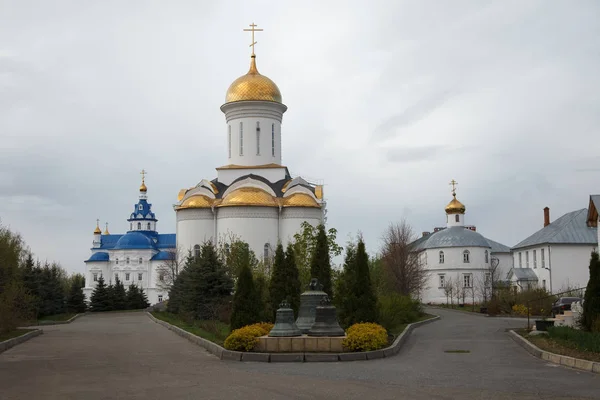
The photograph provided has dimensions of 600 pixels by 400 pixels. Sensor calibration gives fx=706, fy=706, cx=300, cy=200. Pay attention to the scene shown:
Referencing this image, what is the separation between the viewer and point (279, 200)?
46438 millimetres

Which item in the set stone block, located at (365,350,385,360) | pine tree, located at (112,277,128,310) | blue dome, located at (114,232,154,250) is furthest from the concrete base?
blue dome, located at (114,232,154,250)

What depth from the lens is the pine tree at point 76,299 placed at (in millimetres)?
48325

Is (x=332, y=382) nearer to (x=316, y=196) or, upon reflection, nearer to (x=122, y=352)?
(x=122, y=352)

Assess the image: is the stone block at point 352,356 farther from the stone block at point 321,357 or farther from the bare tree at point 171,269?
the bare tree at point 171,269

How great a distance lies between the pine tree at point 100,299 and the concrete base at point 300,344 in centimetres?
3845

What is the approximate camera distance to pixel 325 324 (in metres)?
15.9

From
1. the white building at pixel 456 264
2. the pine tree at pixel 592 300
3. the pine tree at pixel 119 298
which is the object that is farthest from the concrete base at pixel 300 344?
the white building at pixel 456 264

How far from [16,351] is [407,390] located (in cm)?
1168

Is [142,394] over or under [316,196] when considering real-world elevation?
under

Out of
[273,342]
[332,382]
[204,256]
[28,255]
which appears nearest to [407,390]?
[332,382]

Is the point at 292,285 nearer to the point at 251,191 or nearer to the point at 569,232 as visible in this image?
the point at 251,191

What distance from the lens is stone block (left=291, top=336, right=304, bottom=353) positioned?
15.4 m

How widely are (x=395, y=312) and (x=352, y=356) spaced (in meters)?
9.80

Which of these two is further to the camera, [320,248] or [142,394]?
[320,248]
